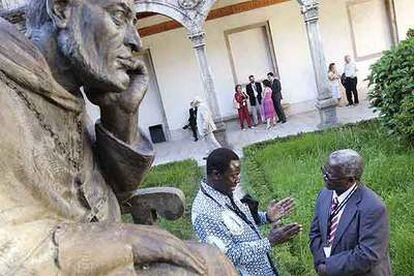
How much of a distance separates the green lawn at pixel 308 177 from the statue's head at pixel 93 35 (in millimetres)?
4535

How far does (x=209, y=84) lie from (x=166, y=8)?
2125 millimetres

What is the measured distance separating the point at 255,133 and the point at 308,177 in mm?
7142

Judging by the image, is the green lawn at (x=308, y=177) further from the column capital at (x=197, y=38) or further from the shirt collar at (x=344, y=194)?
the column capital at (x=197, y=38)

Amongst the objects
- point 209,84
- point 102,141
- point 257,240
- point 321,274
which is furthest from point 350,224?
point 209,84

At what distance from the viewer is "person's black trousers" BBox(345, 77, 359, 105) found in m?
17.3

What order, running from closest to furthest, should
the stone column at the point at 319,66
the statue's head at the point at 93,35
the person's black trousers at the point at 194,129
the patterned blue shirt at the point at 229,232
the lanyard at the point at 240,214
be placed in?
the statue's head at the point at 93,35
the patterned blue shirt at the point at 229,232
the lanyard at the point at 240,214
the stone column at the point at 319,66
the person's black trousers at the point at 194,129

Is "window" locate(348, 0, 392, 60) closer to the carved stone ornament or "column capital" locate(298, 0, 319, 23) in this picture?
"column capital" locate(298, 0, 319, 23)

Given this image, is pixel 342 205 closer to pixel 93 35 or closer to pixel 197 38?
pixel 93 35

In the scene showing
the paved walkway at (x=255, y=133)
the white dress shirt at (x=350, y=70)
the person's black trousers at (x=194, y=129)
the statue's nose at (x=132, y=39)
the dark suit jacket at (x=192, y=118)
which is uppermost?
the statue's nose at (x=132, y=39)

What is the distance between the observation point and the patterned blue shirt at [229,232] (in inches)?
133

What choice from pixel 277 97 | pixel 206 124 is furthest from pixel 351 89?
pixel 206 124

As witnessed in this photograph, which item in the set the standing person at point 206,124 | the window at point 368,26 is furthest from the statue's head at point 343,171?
the window at point 368,26

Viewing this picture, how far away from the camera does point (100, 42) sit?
1237 mm

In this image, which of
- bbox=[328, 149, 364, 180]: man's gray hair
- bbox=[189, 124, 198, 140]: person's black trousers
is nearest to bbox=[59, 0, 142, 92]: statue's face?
bbox=[328, 149, 364, 180]: man's gray hair
